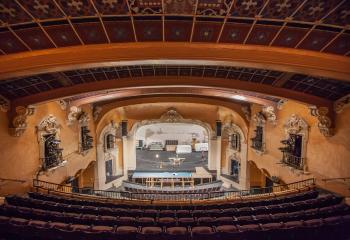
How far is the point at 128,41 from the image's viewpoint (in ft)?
16.7

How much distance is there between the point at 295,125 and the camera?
10469mm

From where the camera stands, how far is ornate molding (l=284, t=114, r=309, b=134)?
32.8 feet

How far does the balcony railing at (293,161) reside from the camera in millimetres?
10117

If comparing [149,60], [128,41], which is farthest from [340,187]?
[128,41]

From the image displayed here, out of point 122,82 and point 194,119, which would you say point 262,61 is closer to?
point 122,82

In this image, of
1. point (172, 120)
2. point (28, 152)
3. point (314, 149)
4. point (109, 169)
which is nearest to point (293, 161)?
point (314, 149)

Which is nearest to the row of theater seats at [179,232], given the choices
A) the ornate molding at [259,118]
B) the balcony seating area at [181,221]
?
the balcony seating area at [181,221]

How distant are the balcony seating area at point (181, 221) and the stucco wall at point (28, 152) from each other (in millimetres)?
1035

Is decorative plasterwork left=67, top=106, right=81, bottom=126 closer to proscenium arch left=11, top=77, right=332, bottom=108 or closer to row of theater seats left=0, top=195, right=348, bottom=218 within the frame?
proscenium arch left=11, top=77, right=332, bottom=108

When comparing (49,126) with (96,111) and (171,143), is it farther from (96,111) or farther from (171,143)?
(171,143)

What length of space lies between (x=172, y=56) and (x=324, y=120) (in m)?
6.46

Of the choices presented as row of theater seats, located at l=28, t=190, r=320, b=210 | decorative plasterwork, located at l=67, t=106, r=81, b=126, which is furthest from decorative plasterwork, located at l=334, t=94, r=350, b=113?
decorative plasterwork, located at l=67, t=106, r=81, b=126

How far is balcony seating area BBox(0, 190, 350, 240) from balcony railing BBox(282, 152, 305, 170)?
1808 millimetres

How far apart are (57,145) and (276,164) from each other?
36.6 ft
